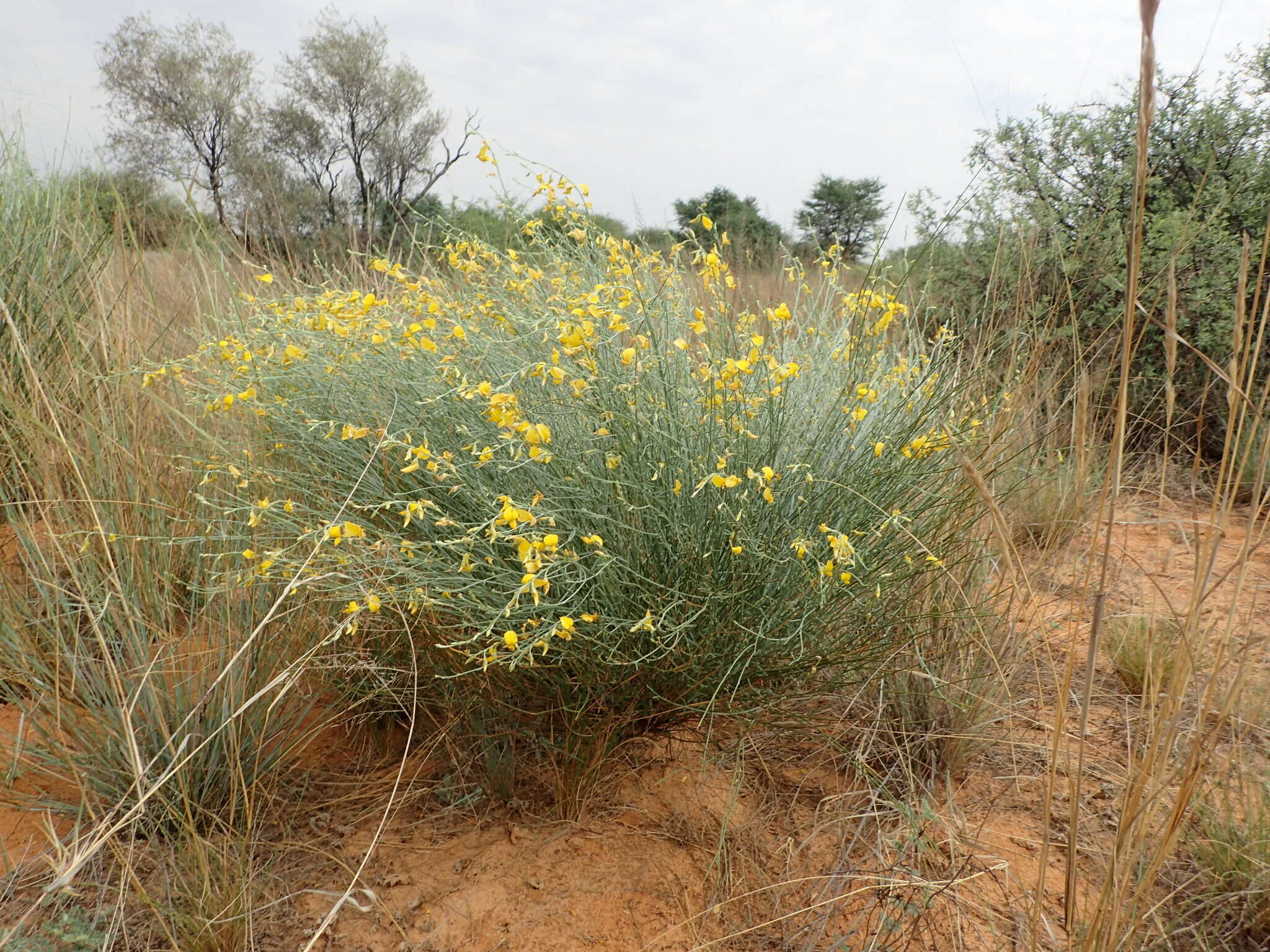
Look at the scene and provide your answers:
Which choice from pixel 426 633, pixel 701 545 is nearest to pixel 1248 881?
pixel 701 545

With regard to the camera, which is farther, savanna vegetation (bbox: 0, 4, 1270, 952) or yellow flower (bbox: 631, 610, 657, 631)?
savanna vegetation (bbox: 0, 4, 1270, 952)

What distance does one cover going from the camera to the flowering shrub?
1720mm

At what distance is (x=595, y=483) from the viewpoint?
6.05 feet

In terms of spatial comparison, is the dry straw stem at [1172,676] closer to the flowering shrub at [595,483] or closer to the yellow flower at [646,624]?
the flowering shrub at [595,483]

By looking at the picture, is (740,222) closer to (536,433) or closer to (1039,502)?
(1039,502)

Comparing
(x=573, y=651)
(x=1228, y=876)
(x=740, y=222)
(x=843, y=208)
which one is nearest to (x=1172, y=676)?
(x=1228, y=876)

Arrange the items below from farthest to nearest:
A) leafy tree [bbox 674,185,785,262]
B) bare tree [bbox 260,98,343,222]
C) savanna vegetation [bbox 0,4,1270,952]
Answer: bare tree [bbox 260,98,343,222] → leafy tree [bbox 674,185,785,262] → savanna vegetation [bbox 0,4,1270,952]

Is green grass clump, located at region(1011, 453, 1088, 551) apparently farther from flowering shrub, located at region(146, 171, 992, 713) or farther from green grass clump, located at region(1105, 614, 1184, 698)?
flowering shrub, located at region(146, 171, 992, 713)

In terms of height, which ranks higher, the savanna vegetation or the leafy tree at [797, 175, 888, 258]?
the leafy tree at [797, 175, 888, 258]

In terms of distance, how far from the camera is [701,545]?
5.82ft

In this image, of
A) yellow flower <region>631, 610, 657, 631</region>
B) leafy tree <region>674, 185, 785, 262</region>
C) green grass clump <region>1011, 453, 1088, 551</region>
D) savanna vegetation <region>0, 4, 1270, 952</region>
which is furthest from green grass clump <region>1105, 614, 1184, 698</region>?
leafy tree <region>674, 185, 785, 262</region>

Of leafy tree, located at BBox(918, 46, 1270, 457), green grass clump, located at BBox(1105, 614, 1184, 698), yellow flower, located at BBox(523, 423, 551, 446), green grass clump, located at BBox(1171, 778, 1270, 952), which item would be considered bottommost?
green grass clump, located at BBox(1171, 778, 1270, 952)

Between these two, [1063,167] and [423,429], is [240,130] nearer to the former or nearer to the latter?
[1063,167]

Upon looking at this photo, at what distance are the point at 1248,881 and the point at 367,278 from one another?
3827 mm
